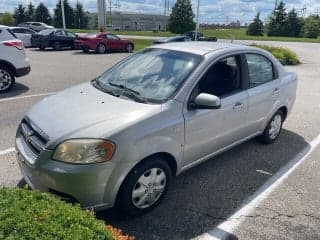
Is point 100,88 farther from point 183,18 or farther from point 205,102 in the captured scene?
point 183,18

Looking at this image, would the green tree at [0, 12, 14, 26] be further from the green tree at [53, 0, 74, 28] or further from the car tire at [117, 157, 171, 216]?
the car tire at [117, 157, 171, 216]

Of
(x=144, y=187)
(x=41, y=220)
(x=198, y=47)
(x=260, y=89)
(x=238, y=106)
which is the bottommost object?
(x=144, y=187)

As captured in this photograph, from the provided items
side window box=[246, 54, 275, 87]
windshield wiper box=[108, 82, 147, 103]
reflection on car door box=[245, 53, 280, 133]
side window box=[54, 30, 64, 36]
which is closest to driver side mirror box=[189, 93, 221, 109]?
windshield wiper box=[108, 82, 147, 103]

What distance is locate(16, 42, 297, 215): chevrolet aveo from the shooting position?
2900 millimetres

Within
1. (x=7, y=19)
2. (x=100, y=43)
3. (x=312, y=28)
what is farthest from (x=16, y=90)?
(x=312, y=28)

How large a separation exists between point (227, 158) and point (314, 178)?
1.15m

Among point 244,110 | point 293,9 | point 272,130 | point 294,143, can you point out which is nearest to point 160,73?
point 244,110

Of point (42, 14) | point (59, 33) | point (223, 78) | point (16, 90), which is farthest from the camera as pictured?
point (42, 14)

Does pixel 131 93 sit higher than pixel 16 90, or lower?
higher

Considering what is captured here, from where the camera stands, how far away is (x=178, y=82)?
3.65m

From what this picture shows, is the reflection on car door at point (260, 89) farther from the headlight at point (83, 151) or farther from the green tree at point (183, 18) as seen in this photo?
the green tree at point (183, 18)

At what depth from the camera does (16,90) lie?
28.5ft

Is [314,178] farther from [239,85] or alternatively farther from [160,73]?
[160,73]

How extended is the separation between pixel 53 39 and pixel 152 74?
19.0 m
